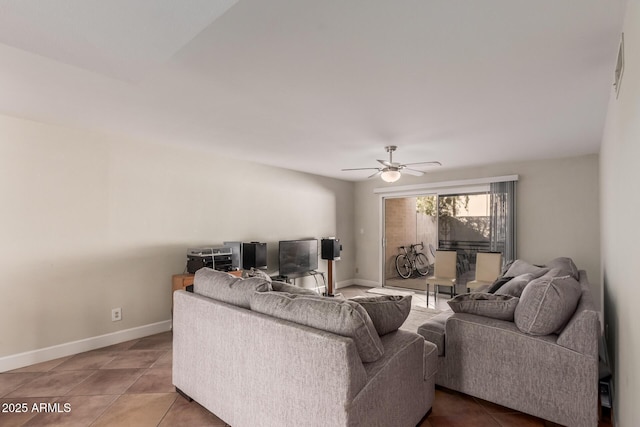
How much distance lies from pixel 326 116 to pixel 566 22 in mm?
1782

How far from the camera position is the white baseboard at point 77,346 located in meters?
3.01

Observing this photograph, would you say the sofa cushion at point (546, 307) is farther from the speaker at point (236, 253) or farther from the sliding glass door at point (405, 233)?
the sliding glass door at point (405, 233)

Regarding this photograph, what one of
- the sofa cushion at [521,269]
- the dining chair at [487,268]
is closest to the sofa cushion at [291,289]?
the sofa cushion at [521,269]

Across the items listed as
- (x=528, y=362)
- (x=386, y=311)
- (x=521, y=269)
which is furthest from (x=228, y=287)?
(x=521, y=269)

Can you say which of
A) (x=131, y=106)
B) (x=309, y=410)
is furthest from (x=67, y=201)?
(x=309, y=410)

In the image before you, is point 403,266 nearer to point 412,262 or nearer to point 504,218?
point 412,262

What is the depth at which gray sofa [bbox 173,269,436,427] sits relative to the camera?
150cm

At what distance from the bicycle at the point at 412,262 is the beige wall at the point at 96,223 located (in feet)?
12.4

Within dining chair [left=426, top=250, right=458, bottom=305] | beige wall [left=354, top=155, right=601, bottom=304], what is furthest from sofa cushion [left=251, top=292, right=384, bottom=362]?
beige wall [left=354, top=155, right=601, bottom=304]

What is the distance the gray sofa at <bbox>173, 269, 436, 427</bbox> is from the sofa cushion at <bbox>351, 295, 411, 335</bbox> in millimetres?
66

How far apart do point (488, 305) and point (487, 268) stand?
273cm

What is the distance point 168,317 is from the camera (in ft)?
13.5

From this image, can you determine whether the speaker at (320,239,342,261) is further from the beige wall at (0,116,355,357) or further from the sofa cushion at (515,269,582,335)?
the sofa cushion at (515,269,582,335)

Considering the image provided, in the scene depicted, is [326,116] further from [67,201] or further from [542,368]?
Result: [67,201]
